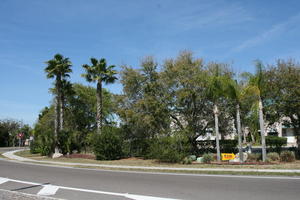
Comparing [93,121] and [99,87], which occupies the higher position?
[99,87]

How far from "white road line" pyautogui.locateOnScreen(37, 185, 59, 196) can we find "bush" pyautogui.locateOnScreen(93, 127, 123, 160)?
489 inches

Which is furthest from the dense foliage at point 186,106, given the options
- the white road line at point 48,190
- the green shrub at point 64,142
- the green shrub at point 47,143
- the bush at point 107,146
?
the white road line at point 48,190

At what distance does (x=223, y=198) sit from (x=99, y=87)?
20453 mm

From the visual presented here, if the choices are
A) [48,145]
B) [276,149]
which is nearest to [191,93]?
[276,149]

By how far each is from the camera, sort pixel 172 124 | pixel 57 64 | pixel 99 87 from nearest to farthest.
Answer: pixel 172 124 → pixel 99 87 → pixel 57 64

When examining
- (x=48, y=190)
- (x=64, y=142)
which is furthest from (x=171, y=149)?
(x=64, y=142)

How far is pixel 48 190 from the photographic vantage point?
8906 mm

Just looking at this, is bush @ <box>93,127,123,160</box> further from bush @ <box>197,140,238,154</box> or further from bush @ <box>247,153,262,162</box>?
bush @ <box>247,153,262,162</box>

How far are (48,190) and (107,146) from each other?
13090 millimetres

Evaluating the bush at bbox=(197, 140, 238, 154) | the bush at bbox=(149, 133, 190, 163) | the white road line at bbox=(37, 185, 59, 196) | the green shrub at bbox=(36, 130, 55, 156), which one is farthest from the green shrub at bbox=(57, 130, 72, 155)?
the white road line at bbox=(37, 185, 59, 196)

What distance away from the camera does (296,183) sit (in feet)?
31.2

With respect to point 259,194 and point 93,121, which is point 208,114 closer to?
point 259,194

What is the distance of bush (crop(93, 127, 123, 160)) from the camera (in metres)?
22.2

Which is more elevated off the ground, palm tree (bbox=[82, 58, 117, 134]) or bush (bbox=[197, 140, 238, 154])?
palm tree (bbox=[82, 58, 117, 134])
